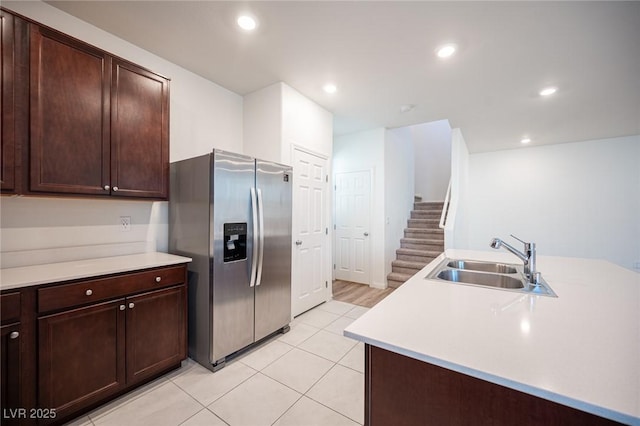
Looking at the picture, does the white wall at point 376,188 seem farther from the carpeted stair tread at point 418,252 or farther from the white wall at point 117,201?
the white wall at point 117,201

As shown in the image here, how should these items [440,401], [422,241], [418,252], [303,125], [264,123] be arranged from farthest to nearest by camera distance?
[422,241]
[418,252]
[303,125]
[264,123]
[440,401]

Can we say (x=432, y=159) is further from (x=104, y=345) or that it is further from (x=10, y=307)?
(x=10, y=307)

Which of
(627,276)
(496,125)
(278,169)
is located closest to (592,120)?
(496,125)

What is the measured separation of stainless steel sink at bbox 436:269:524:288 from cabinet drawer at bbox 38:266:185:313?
197 centimetres

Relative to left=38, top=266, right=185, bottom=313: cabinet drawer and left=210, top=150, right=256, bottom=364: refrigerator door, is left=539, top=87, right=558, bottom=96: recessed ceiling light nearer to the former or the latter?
left=210, top=150, right=256, bottom=364: refrigerator door

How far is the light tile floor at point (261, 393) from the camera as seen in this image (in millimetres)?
1555

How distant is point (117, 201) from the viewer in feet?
7.02

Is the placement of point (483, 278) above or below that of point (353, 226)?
below

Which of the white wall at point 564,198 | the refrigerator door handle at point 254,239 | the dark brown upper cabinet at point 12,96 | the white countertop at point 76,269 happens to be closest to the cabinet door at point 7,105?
the dark brown upper cabinet at point 12,96

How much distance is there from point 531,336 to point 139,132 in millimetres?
2658

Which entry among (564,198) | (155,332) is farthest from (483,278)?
(564,198)

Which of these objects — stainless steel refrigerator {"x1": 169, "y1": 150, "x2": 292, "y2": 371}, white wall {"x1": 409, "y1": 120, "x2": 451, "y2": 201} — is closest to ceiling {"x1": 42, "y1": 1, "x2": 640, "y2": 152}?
stainless steel refrigerator {"x1": 169, "y1": 150, "x2": 292, "y2": 371}

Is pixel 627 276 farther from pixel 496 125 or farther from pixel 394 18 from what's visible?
pixel 496 125

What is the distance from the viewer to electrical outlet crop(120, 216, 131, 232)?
217cm
